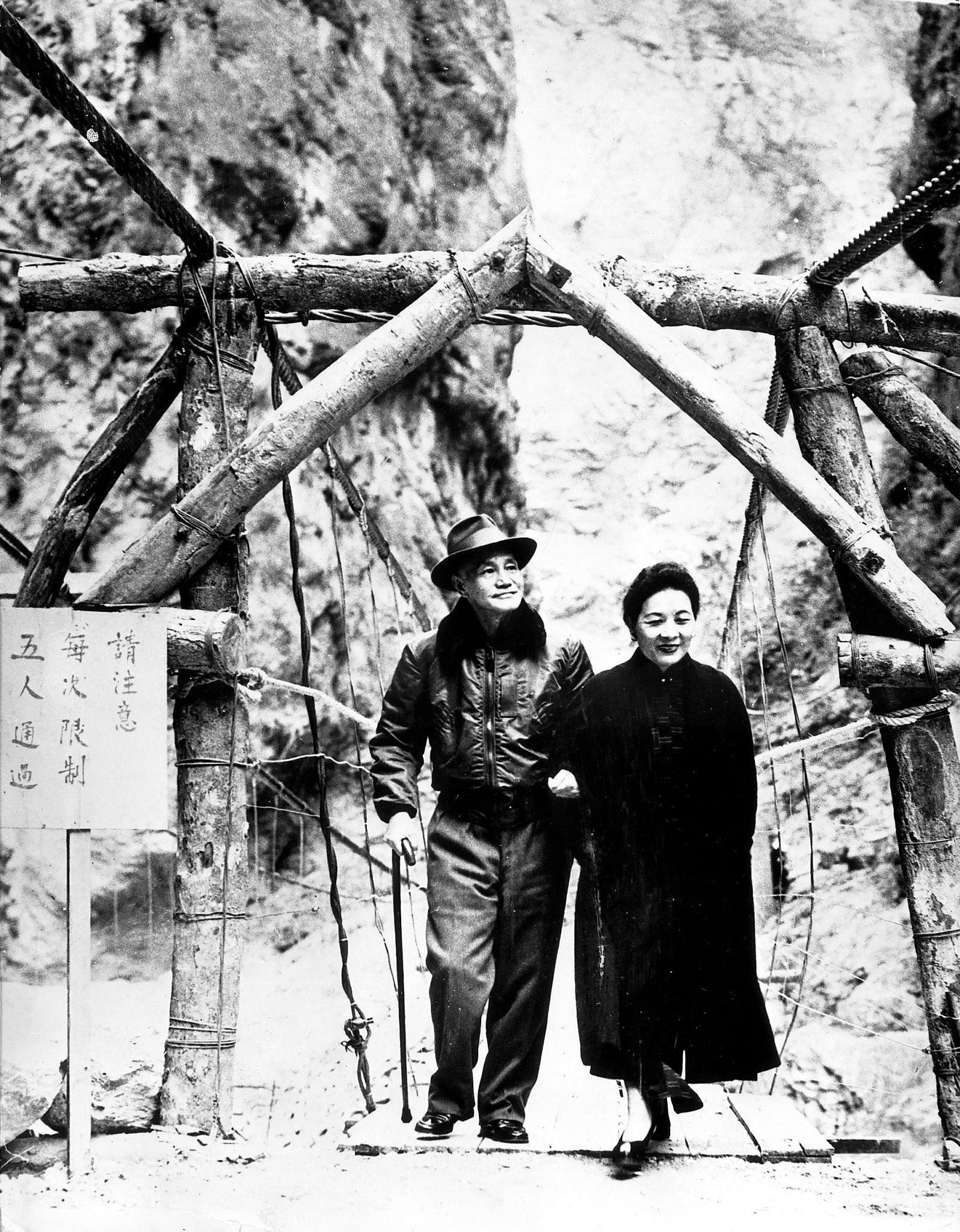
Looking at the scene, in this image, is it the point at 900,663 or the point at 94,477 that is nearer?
the point at 900,663

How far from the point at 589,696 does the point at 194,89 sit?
105 inches

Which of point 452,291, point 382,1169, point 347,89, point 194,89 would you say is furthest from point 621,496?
point 382,1169

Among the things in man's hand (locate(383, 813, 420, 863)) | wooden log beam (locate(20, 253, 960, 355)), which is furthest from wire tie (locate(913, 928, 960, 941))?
wooden log beam (locate(20, 253, 960, 355))

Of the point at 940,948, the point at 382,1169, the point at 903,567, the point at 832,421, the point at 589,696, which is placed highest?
the point at 832,421

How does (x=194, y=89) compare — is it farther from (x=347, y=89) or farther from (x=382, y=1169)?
(x=382, y=1169)

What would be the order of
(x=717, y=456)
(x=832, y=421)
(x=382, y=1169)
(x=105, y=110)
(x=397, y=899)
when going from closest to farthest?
(x=382, y=1169) < (x=397, y=899) < (x=832, y=421) < (x=105, y=110) < (x=717, y=456)

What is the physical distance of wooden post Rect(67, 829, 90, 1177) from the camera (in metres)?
3.23

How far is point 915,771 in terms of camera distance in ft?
12.0

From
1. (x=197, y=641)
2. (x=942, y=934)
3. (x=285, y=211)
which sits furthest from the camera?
(x=285, y=211)

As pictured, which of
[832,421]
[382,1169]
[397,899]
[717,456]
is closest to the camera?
[382,1169]

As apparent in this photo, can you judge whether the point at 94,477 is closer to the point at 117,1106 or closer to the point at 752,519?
the point at 117,1106

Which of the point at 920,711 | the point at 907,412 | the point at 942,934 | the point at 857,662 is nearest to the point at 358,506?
the point at 857,662

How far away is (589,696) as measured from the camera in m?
3.60

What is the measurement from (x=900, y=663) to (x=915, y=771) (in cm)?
37
